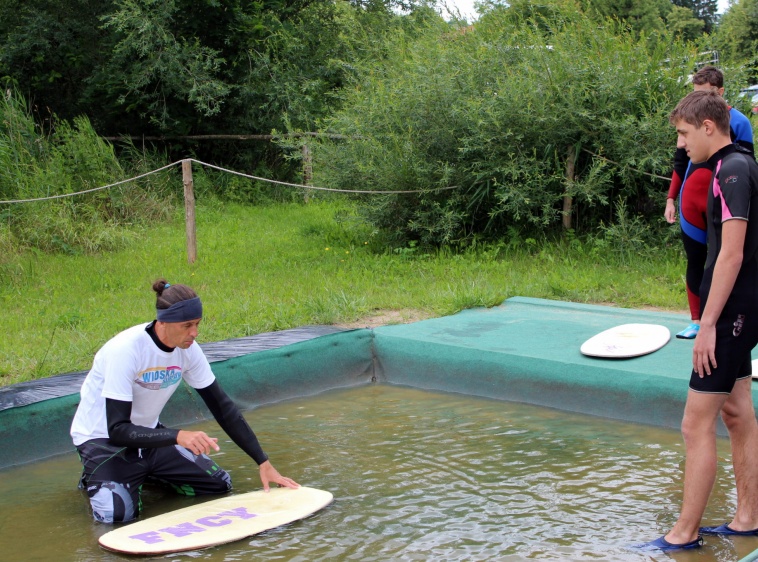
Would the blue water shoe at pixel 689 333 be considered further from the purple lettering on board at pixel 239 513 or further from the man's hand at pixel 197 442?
the man's hand at pixel 197 442

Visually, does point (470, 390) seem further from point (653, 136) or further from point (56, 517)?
point (653, 136)

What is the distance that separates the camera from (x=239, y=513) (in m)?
4.00

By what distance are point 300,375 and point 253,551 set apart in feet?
8.54

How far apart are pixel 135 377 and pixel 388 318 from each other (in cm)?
356

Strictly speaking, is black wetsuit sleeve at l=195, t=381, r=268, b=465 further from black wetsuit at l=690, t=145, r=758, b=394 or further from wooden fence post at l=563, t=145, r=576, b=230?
wooden fence post at l=563, t=145, r=576, b=230

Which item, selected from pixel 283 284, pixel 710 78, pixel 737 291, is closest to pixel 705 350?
pixel 737 291

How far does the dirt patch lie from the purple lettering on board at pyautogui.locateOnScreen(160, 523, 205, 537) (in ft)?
10.5

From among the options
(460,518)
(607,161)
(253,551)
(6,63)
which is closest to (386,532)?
(460,518)

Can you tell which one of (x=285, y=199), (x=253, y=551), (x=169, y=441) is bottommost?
(x=253, y=551)

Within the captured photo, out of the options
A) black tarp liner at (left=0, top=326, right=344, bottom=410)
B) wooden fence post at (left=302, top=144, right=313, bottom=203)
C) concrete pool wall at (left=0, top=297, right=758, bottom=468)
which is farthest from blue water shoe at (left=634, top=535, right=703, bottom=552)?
wooden fence post at (left=302, top=144, right=313, bottom=203)

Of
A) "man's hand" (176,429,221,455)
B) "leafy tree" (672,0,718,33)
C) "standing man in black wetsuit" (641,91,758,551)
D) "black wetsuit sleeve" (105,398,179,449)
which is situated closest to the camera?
"standing man in black wetsuit" (641,91,758,551)

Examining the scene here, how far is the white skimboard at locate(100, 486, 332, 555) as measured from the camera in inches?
144

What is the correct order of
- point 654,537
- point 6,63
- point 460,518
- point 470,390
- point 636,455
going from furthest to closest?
point 6,63, point 470,390, point 636,455, point 460,518, point 654,537

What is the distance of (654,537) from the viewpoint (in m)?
3.61
